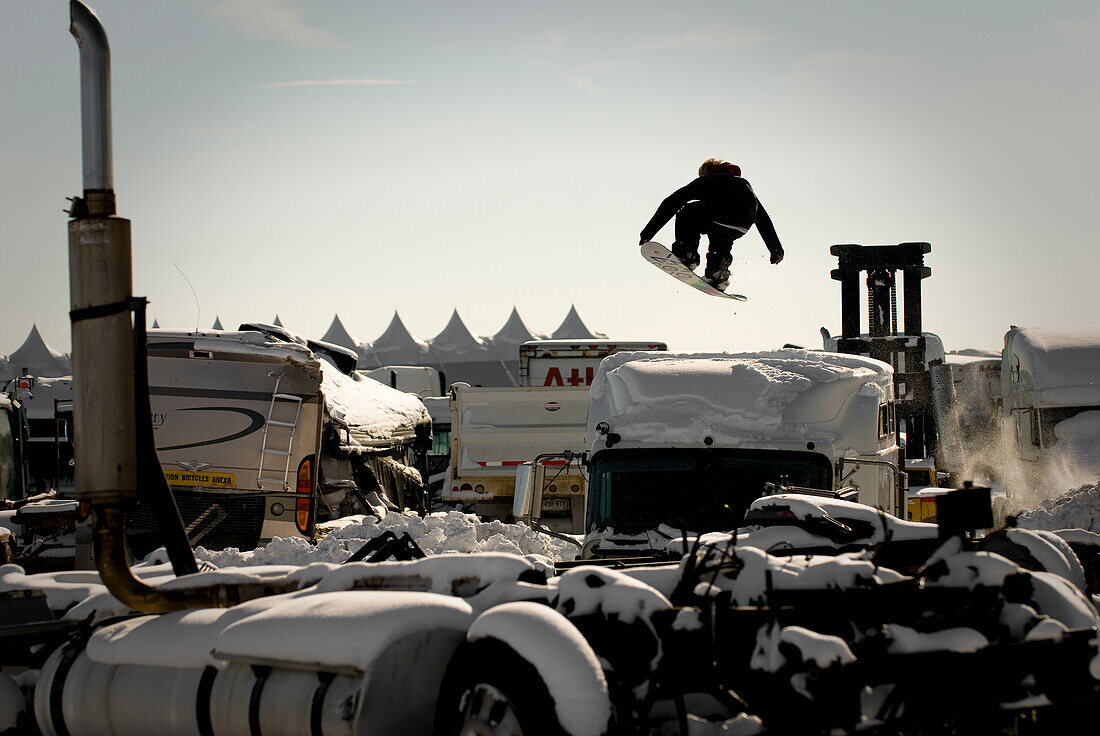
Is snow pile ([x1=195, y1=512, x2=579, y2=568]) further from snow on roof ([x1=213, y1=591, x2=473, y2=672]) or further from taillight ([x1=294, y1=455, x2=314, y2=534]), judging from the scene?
snow on roof ([x1=213, y1=591, x2=473, y2=672])

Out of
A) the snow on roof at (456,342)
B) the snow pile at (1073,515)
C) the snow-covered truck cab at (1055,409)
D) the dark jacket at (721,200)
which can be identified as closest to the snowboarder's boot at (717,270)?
the dark jacket at (721,200)

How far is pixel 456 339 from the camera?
4797cm

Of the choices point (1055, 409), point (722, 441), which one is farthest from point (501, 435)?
point (722, 441)

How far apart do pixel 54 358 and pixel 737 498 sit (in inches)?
1745

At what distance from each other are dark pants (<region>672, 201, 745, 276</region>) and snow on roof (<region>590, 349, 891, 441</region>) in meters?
1.94

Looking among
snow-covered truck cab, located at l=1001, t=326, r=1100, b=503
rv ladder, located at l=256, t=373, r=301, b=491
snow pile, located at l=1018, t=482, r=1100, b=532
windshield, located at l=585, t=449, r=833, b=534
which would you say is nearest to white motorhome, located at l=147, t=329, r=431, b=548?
rv ladder, located at l=256, t=373, r=301, b=491

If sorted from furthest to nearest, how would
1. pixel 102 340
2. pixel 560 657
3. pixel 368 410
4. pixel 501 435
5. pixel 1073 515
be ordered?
1. pixel 501 435
2. pixel 368 410
3. pixel 1073 515
4. pixel 102 340
5. pixel 560 657

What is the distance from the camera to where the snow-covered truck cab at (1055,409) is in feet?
49.6

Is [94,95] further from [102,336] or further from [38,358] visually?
[38,358]

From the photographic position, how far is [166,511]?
4.52 metres

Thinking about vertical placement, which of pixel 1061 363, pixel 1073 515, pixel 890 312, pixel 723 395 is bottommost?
pixel 1073 515

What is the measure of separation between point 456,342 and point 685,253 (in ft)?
123

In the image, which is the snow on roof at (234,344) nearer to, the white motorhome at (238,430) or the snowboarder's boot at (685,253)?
the white motorhome at (238,430)

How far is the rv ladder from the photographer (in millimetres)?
11984
